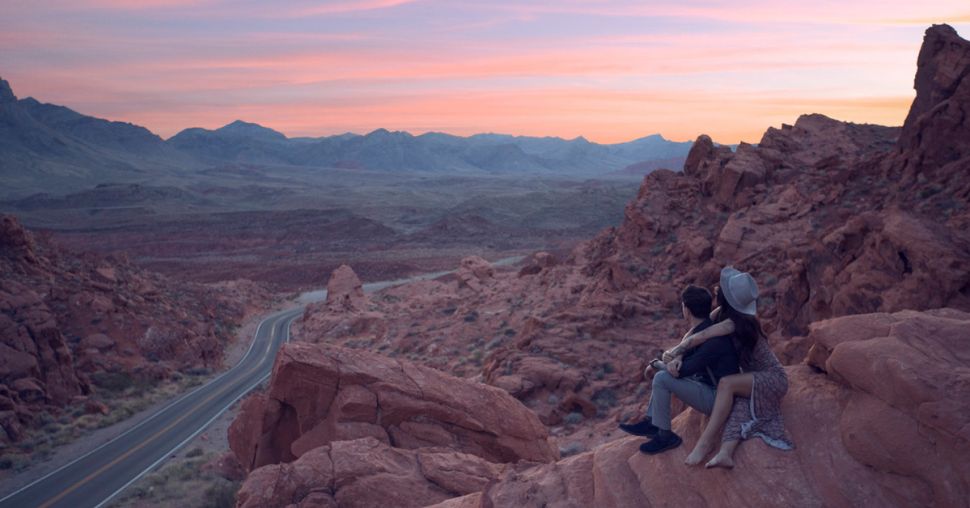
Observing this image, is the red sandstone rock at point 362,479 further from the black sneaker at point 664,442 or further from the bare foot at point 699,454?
the bare foot at point 699,454

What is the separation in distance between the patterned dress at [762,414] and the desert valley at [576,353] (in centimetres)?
13

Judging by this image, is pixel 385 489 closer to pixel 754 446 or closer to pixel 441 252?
pixel 754 446

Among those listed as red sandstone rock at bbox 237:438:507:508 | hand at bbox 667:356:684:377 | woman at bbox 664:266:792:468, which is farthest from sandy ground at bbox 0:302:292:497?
woman at bbox 664:266:792:468

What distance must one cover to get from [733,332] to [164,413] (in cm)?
2999

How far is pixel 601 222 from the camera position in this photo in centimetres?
13112

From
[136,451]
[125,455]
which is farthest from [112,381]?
[125,455]

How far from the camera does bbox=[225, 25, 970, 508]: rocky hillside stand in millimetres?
5863

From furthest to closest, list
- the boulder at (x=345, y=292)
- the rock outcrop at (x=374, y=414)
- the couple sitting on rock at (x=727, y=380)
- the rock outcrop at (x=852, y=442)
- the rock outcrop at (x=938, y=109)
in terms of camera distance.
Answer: the boulder at (x=345, y=292), the rock outcrop at (x=938, y=109), the rock outcrop at (x=374, y=414), the couple sitting on rock at (x=727, y=380), the rock outcrop at (x=852, y=442)

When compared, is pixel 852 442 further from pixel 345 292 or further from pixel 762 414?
pixel 345 292

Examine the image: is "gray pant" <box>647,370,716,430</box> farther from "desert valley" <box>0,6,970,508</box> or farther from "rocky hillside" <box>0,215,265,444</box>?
"rocky hillside" <box>0,215,265,444</box>

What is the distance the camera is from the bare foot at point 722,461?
20.0ft

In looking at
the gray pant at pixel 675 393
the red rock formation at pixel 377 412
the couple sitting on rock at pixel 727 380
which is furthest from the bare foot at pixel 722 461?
the red rock formation at pixel 377 412

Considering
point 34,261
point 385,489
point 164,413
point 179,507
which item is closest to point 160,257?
point 34,261

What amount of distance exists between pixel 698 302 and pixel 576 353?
52.3 feet
